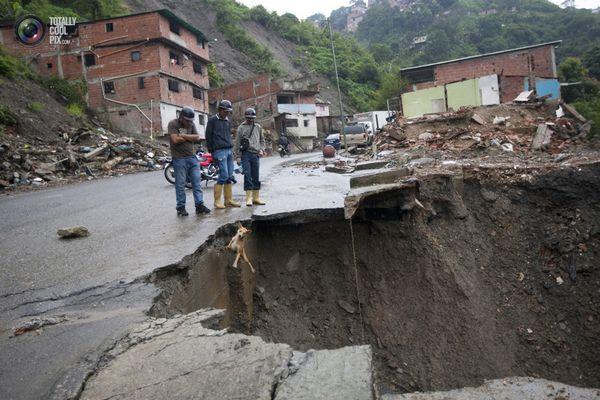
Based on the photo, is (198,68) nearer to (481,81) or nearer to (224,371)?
(481,81)

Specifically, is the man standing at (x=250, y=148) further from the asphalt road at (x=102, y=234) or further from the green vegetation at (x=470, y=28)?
the green vegetation at (x=470, y=28)

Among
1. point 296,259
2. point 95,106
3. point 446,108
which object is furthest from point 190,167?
point 95,106

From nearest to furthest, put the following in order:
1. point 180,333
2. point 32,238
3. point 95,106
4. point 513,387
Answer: point 180,333
point 513,387
point 32,238
point 95,106

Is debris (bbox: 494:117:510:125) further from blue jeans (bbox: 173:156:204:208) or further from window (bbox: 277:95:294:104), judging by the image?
window (bbox: 277:95:294:104)

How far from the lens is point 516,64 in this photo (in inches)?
1233

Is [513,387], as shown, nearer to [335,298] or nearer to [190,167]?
[335,298]

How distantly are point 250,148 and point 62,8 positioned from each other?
3315cm

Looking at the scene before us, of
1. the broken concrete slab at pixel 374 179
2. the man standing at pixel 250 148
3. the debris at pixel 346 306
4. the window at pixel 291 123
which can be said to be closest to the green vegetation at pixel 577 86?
the window at pixel 291 123

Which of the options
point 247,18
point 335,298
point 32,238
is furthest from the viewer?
point 247,18

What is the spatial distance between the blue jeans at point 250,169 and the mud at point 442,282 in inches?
46.5

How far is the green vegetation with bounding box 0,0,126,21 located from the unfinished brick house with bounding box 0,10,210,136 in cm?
159

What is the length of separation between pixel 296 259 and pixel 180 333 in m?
3.17

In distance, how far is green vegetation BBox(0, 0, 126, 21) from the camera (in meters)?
26.9

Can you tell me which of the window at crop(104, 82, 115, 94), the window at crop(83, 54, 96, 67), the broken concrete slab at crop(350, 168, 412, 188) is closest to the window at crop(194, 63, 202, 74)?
the window at crop(104, 82, 115, 94)
